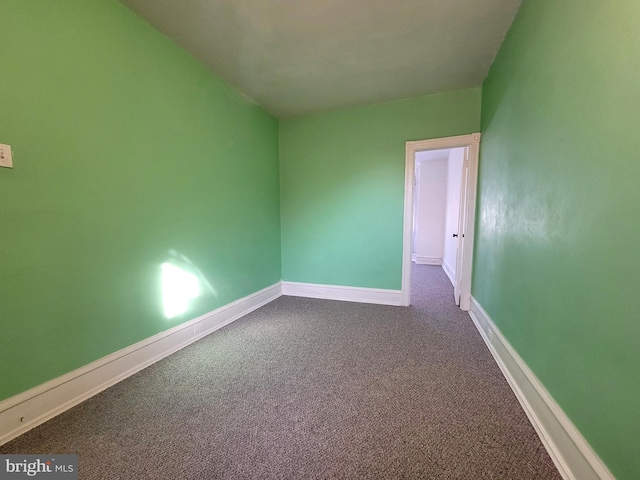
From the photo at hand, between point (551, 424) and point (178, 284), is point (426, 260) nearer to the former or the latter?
point (551, 424)

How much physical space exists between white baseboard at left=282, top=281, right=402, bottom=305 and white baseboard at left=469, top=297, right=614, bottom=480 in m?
1.42

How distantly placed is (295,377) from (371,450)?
69cm

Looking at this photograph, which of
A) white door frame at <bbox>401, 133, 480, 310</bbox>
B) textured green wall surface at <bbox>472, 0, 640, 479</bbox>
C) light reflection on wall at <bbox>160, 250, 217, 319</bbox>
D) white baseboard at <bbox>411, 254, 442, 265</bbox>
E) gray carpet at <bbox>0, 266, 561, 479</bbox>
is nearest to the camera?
textured green wall surface at <bbox>472, 0, 640, 479</bbox>

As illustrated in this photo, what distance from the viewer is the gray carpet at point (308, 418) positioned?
41.9 inches

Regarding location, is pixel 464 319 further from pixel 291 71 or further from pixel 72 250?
pixel 72 250

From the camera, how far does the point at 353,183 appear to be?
323 centimetres

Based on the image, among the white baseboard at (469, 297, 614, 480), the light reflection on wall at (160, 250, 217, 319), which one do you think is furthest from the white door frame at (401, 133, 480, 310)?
the light reflection on wall at (160, 250, 217, 319)

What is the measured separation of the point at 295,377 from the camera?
1689 mm

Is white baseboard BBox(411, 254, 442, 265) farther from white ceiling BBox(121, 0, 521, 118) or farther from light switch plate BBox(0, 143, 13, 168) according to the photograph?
light switch plate BBox(0, 143, 13, 168)

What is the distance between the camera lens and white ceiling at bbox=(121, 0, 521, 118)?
1.65 meters

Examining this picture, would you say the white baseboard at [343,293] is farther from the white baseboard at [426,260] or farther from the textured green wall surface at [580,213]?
the white baseboard at [426,260]

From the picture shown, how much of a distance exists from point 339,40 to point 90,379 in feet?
9.68

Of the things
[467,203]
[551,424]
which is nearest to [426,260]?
[467,203]

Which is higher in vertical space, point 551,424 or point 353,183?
point 353,183
